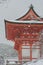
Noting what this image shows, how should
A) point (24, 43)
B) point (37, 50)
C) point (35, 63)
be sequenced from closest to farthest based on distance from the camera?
point (35, 63), point (37, 50), point (24, 43)

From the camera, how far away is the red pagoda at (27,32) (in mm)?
15242

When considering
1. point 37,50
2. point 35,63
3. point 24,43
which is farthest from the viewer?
point 24,43

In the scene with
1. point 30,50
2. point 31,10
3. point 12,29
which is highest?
point 31,10

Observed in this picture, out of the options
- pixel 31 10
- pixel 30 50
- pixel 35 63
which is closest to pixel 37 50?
pixel 30 50

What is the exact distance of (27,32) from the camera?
1606 centimetres

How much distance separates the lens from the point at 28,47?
15477 mm

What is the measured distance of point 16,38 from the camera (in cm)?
1617

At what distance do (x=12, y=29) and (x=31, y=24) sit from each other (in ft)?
3.75

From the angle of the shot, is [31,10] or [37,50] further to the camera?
[31,10]

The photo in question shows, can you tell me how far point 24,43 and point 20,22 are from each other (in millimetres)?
1185

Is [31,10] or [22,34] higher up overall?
[31,10]

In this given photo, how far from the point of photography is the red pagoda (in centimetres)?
1524

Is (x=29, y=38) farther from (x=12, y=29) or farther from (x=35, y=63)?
(x=35, y=63)

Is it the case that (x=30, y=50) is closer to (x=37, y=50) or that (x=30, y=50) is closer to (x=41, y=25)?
(x=37, y=50)
